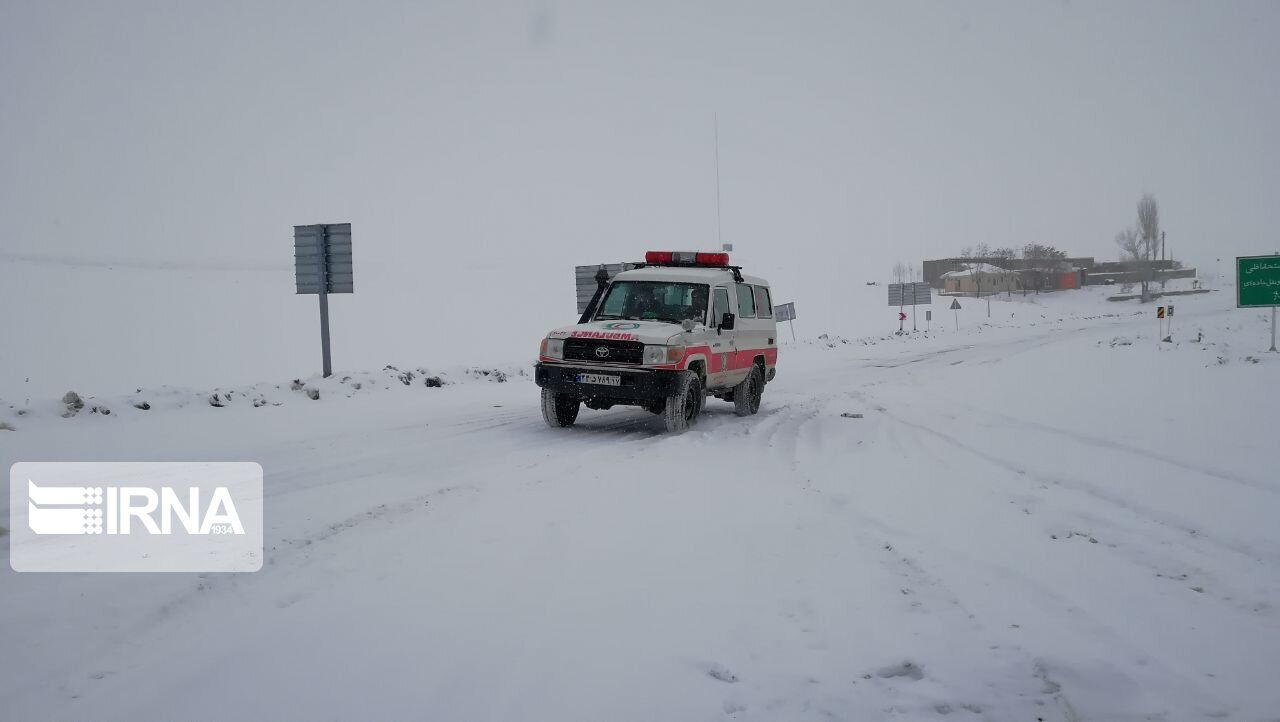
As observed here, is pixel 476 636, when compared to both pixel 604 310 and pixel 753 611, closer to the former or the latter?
pixel 753 611

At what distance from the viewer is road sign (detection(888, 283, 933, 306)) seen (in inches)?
1949

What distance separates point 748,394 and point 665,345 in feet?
9.69

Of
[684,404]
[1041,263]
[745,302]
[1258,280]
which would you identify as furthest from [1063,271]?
[684,404]

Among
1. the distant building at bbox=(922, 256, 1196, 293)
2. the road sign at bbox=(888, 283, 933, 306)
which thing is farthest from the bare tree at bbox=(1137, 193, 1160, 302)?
the road sign at bbox=(888, 283, 933, 306)

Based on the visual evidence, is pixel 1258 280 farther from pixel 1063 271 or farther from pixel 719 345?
pixel 1063 271

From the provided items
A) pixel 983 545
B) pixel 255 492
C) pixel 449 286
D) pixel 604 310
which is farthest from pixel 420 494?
pixel 449 286

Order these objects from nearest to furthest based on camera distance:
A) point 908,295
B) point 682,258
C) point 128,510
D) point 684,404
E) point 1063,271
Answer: point 128,510 → point 684,404 → point 682,258 → point 908,295 → point 1063,271

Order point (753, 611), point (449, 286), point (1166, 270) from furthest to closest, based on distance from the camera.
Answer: point (1166, 270), point (449, 286), point (753, 611)

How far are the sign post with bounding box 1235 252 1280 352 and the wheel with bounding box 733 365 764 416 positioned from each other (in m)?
16.7

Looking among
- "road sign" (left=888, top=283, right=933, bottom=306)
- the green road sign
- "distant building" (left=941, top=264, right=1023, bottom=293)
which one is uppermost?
"distant building" (left=941, top=264, right=1023, bottom=293)

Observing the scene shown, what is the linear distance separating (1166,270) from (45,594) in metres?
131

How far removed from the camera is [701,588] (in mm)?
4375

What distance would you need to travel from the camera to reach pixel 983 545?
5133mm

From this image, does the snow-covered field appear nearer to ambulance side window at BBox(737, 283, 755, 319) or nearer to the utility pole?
ambulance side window at BBox(737, 283, 755, 319)
